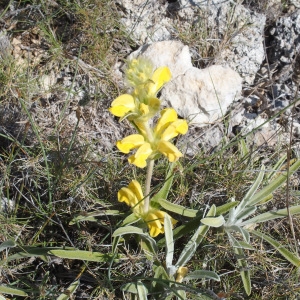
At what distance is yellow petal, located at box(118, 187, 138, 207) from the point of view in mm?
2381

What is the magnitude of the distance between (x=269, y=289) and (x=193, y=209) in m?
0.59

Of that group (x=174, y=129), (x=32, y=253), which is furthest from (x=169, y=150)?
(x=32, y=253)

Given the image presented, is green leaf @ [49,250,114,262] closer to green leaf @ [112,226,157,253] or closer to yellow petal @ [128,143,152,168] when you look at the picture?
green leaf @ [112,226,157,253]

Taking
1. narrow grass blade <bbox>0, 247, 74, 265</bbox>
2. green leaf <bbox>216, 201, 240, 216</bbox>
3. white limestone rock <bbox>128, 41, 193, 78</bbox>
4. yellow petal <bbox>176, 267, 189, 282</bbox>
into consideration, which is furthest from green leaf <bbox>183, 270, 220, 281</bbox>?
white limestone rock <bbox>128, 41, 193, 78</bbox>

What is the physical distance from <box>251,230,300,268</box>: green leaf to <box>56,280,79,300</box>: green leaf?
0.99 m

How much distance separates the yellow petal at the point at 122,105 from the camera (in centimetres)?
198

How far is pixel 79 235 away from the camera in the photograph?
8.38ft

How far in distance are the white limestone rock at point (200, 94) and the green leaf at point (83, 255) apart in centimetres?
109

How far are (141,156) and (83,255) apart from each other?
0.65 meters

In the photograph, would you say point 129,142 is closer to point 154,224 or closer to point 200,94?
point 154,224

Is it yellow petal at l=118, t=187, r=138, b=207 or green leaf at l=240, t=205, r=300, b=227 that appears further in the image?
green leaf at l=240, t=205, r=300, b=227

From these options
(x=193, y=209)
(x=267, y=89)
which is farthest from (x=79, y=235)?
(x=267, y=89)

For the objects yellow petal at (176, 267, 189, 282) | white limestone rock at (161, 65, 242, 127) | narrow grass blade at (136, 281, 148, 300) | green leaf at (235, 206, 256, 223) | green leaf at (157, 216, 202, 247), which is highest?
white limestone rock at (161, 65, 242, 127)

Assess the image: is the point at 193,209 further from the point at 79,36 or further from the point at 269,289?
the point at 79,36
